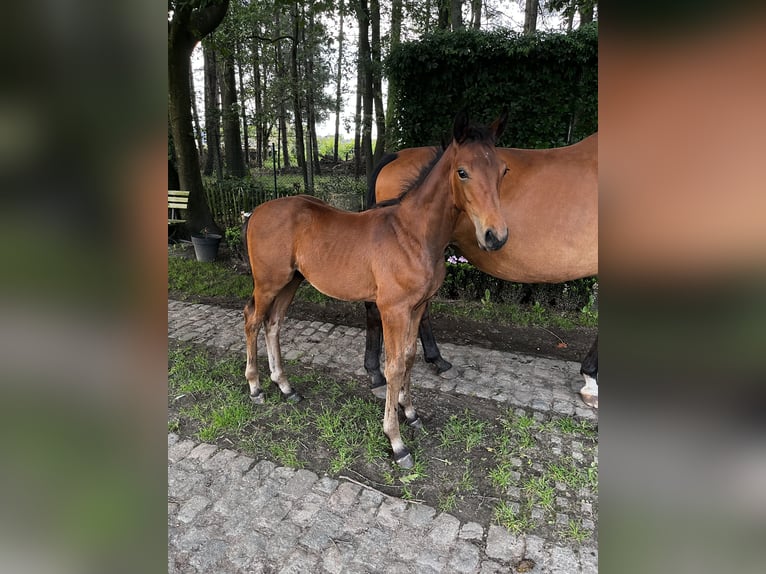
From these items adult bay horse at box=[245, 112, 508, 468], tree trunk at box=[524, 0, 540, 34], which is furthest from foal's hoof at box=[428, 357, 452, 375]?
tree trunk at box=[524, 0, 540, 34]

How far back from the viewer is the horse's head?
7.38ft

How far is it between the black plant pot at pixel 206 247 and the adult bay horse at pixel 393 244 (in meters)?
4.73

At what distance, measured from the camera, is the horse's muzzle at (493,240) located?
2.23 metres

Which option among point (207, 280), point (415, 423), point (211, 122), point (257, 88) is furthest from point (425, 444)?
point (211, 122)

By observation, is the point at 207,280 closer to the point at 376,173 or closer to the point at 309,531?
the point at 376,173

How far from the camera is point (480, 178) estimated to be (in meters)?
2.27

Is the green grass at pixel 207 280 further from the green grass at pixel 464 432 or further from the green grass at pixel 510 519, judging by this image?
the green grass at pixel 510 519

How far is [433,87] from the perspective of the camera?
5.73m

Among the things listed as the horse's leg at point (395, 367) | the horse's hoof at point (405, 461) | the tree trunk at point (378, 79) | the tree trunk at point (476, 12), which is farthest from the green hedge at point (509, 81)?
the horse's hoof at point (405, 461)

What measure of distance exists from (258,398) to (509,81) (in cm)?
478

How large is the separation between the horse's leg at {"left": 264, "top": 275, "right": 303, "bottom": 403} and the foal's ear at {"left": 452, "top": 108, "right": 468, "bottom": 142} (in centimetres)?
176
